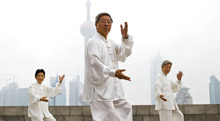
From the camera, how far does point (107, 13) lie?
4.39m

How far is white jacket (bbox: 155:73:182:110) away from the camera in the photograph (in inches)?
291

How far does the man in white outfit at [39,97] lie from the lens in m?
6.85

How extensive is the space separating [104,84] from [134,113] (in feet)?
21.1

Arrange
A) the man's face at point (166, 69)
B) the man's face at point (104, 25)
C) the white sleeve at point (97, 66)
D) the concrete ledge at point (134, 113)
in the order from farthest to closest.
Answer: the concrete ledge at point (134, 113), the man's face at point (166, 69), the man's face at point (104, 25), the white sleeve at point (97, 66)

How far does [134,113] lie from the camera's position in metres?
10.3

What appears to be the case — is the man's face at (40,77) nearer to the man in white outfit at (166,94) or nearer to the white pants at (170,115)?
the man in white outfit at (166,94)

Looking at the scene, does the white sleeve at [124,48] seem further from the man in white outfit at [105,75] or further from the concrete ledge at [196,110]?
the concrete ledge at [196,110]

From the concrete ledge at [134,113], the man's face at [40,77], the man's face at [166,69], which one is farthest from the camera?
the concrete ledge at [134,113]

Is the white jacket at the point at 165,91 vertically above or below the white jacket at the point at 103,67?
below

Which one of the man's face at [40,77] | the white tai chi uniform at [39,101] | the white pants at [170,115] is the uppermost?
the man's face at [40,77]

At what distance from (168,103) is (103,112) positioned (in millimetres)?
3736

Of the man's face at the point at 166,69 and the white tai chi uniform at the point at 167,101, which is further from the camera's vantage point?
the man's face at the point at 166,69

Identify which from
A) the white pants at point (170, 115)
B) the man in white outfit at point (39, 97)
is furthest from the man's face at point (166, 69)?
the man in white outfit at point (39, 97)

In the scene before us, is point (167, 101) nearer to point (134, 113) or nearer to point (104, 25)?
point (134, 113)
